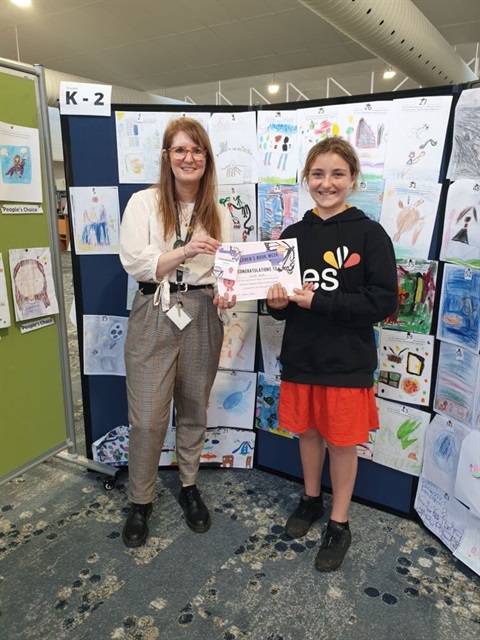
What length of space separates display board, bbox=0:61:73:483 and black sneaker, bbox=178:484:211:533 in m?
0.66

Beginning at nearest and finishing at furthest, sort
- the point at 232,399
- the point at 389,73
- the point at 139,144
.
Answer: the point at 139,144 < the point at 232,399 < the point at 389,73

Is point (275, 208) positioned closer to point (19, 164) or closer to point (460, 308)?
point (460, 308)

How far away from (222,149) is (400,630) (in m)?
1.93

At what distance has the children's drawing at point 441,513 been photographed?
179 cm

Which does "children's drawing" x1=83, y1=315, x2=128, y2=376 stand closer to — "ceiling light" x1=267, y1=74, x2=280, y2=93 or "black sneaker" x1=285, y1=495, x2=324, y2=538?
"black sneaker" x1=285, y1=495, x2=324, y2=538

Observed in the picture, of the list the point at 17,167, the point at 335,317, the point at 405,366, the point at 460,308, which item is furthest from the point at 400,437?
the point at 17,167

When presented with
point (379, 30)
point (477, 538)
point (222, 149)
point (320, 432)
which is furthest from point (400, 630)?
point (379, 30)

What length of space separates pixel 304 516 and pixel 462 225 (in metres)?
1.32

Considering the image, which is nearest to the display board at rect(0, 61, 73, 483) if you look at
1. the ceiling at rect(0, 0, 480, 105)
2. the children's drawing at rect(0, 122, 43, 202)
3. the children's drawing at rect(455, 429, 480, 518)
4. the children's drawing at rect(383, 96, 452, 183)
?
the children's drawing at rect(0, 122, 43, 202)

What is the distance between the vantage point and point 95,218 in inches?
83.4

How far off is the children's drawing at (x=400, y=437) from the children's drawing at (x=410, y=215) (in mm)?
647

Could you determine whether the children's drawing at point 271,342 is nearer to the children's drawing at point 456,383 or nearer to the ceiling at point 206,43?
the children's drawing at point 456,383

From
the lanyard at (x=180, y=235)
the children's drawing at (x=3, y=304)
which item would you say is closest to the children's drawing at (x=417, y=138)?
the lanyard at (x=180, y=235)

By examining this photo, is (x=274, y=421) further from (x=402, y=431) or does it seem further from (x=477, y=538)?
(x=477, y=538)
